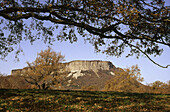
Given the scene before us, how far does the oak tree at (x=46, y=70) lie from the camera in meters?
37.7

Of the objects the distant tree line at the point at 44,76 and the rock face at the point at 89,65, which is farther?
the rock face at the point at 89,65

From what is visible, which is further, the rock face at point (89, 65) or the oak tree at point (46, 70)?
the rock face at point (89, 65)

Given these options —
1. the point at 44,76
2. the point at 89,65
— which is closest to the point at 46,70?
the point at 44,76

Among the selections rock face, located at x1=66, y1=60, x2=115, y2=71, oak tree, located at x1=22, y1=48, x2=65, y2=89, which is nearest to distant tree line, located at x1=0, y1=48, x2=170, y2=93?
oak tree, located at x1=22, y1=48, x2=65, y2=89

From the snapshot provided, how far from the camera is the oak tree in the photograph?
124 feet

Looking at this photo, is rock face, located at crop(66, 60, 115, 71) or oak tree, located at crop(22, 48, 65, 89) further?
rock face, located at crop(66, 60, 115, 71)

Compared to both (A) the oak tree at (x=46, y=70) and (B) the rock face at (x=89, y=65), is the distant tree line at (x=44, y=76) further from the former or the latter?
(B) the rock face at (x=89, y=65)

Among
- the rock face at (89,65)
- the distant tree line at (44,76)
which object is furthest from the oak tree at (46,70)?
the rock face at (89,65)

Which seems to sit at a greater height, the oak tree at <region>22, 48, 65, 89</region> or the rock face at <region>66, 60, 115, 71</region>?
the rock face at <region>66, 60, 115, 71</region>

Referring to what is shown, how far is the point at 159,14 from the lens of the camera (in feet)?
43.0

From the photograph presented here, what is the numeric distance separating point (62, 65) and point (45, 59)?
3803 millimetres

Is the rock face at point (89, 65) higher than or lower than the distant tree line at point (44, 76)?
higher

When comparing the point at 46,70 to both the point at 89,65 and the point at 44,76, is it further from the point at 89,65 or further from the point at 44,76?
the point at 89,65

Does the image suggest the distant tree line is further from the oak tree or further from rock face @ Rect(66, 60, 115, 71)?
rock face @ Rect(66, 60, 115, 71)
